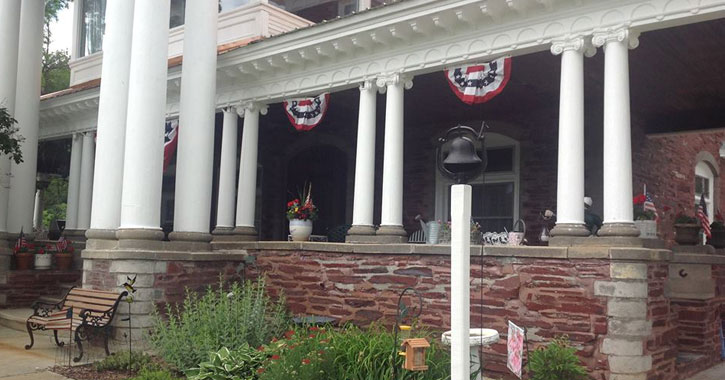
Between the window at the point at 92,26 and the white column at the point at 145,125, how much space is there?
22.4 feet

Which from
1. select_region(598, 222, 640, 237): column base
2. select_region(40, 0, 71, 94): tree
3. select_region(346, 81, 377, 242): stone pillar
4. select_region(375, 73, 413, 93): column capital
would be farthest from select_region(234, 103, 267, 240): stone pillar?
select_region(40, 0, 71, 94): tree

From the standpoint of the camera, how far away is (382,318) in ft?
30.4

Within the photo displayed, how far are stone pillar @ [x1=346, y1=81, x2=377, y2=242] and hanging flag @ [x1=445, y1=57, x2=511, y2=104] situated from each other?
5.23ft

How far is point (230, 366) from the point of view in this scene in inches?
261

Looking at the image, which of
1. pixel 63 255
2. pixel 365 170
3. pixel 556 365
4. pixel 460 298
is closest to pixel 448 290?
pixel 556 365

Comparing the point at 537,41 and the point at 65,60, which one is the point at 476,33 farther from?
the point at 65,60

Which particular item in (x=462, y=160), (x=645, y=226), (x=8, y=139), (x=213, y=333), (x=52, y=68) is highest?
(x=52, y=68)

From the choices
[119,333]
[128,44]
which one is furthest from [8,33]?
[119,333]

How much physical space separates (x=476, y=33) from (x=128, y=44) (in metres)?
5.87

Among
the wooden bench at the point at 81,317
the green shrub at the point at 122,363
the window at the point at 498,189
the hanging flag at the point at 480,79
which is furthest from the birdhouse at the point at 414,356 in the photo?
the window at the point at 498,189

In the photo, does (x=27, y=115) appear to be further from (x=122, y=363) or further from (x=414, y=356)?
(x=414, y=356)

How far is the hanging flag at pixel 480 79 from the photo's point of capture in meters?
8.90

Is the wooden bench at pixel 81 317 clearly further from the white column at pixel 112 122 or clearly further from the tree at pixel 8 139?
the tree at pixel 8 139

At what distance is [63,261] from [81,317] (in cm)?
540
